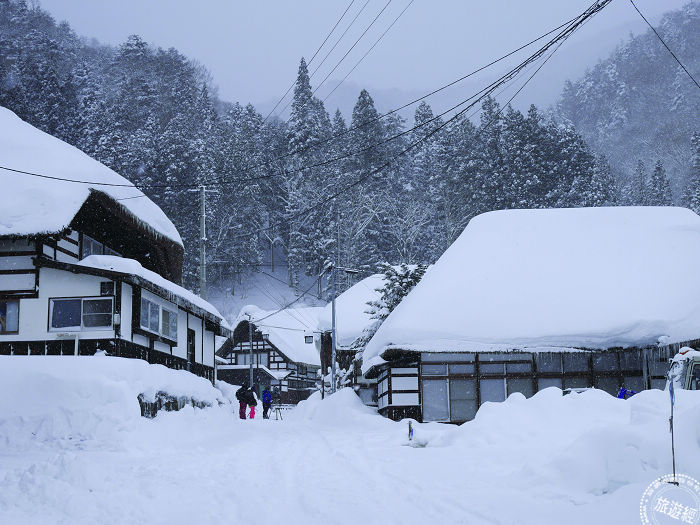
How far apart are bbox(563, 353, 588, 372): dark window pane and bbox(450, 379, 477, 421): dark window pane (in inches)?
120

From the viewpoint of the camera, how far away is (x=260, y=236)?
66.4 m

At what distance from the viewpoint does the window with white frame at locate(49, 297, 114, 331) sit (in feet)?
66.9

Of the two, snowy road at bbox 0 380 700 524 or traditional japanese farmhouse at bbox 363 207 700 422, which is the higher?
traditional japanese farmhouse at bbox 363 207 700 422

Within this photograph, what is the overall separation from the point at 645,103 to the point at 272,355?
2994 inches

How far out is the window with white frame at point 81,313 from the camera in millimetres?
20391

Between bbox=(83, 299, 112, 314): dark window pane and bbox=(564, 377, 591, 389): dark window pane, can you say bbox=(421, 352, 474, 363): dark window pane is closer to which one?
bbox=(564, 377, 591, 389): dark window pane

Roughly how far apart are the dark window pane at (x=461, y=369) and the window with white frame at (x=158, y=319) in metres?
10.0

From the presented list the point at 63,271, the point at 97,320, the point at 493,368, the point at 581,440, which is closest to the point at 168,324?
the point at 97,320

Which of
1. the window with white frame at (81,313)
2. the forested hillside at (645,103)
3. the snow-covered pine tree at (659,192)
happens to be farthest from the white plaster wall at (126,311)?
the forested hillside at (645,103)

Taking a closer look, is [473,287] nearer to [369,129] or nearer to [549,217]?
[549,217]

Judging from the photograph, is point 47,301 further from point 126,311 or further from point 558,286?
point 558,286

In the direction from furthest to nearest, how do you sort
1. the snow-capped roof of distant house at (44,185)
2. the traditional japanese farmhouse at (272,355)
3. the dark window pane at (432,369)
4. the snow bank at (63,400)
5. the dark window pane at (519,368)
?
the traditional japanese farmhouse at (272,355)
the dark window pane at (519,368)
the dark window pane at (432,369)
the snow-capped roof of distant house at (44,185)
the snow bank at (63,400)

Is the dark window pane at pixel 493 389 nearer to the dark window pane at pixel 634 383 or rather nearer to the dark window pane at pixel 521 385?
the dark window pane at pixel 521 385

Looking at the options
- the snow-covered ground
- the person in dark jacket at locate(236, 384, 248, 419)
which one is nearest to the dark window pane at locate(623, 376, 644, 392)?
the snow-covered ground
